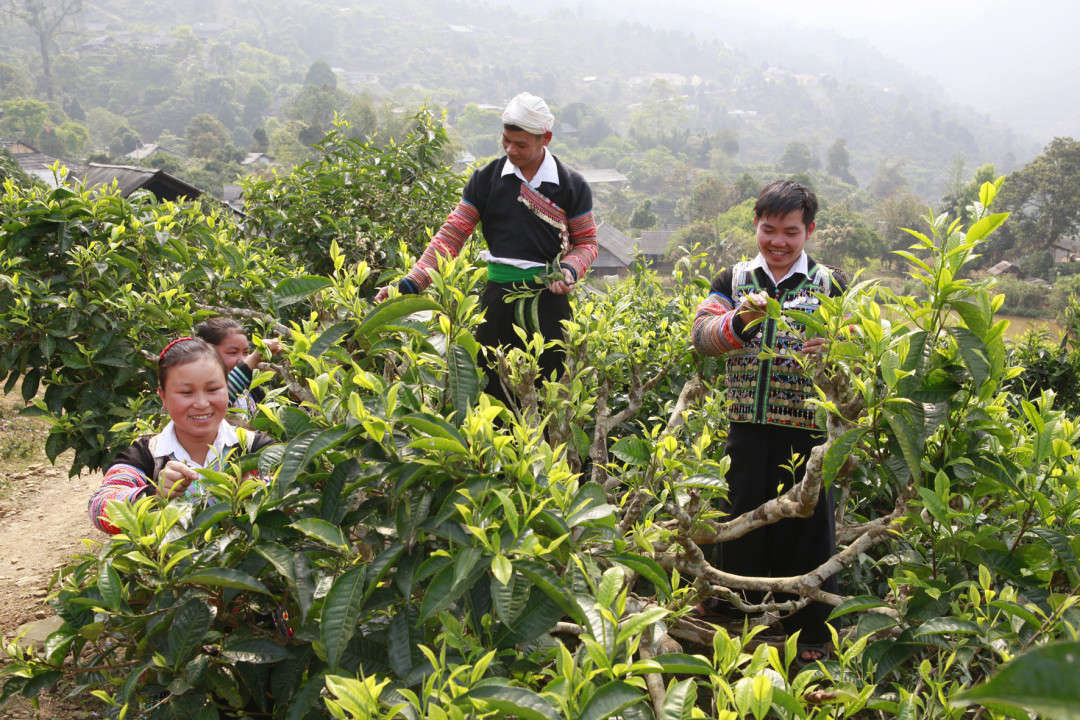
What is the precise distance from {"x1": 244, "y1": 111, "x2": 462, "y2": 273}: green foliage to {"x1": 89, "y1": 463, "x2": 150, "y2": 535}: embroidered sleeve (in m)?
3.22

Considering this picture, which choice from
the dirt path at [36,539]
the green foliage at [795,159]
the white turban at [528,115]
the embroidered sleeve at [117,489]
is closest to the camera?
the embroidered sleeve at [117,489]

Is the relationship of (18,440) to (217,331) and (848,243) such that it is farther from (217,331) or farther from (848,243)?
(848,243)

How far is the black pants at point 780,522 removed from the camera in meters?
2.63

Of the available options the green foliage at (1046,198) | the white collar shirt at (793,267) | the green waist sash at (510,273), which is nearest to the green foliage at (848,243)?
the green foliage at (1046,198)

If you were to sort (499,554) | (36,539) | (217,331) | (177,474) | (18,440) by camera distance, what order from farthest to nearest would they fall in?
(18,440) → (36,539) → (217,331) → (177,474) → (499,554)

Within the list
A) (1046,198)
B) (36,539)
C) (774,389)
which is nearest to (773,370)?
(774,389)

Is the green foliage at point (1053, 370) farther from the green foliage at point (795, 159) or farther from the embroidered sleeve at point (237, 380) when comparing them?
the green foliage at point (795, 159)

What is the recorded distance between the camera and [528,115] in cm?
300

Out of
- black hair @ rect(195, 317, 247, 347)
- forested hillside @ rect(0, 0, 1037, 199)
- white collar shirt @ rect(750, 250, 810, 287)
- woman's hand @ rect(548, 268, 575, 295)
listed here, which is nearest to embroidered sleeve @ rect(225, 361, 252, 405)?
black hair @ rect(195, 317, 247, 347)

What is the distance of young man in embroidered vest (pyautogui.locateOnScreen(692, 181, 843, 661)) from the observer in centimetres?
253

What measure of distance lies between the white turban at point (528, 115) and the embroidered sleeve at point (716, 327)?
996 mm

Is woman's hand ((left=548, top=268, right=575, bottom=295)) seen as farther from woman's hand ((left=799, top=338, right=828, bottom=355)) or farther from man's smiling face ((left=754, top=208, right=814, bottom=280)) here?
woman's hand ((left=799, top=338, right=828, bottom=355))

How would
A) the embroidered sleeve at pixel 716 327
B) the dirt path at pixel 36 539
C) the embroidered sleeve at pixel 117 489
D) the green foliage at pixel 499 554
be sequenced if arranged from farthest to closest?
the dirt path at pixel 36 539
the embroidered sleeve at pixel 716 327
the embroidered sleeve at pixel 117 489
the green foliage at pixel 499 554

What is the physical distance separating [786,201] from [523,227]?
114 cm
